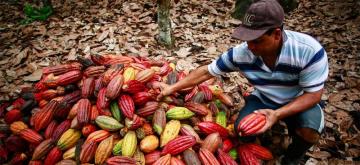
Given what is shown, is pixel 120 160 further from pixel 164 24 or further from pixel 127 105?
pixel 164 24

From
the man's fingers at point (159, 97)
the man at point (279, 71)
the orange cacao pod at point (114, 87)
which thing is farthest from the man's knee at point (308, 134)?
the orange cacao pod at point (114, 87)

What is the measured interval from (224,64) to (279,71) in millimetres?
488

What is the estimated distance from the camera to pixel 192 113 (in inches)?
113

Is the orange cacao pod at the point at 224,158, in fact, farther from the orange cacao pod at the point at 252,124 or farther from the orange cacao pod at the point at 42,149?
the orange cacao pod at the point at 42,149

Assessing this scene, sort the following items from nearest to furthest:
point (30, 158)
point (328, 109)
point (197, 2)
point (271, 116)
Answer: point (271, 116) → point (30, 158) → point (328, 109) → point (197, 2)

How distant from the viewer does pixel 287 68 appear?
244 cm

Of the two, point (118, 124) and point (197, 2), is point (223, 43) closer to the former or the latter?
point (197, 2)

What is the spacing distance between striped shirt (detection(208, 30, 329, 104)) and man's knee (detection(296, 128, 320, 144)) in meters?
0.28

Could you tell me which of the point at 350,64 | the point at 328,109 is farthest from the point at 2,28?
the point at 350,64

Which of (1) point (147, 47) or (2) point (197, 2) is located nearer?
(1) point (147, 47)

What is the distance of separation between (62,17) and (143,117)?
325 centimetres

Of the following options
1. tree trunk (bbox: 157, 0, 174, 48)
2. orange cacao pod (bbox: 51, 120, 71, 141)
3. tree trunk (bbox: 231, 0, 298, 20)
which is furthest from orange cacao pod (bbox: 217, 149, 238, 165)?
tree trunk (bbox: 231, 0, 298, 20)

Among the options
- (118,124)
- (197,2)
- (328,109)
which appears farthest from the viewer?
(197,2)

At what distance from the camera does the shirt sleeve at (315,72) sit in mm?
2316
